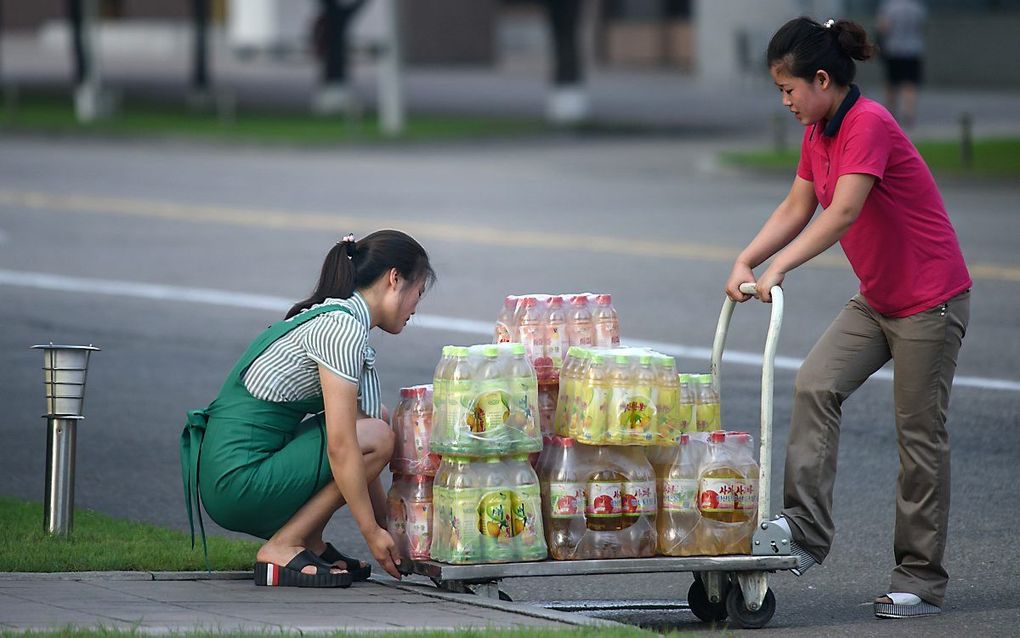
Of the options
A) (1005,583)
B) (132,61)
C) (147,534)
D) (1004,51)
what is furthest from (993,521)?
(132,61)

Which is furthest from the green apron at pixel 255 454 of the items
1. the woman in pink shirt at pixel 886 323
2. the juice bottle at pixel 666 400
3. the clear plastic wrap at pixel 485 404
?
the woman in pink shirt at pixel 886 323

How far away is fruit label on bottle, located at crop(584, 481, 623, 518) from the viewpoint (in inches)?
237

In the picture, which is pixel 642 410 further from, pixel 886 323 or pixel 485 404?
pixel 886 323

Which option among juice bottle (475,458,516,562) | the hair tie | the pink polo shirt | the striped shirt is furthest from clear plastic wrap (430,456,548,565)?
the pink polo shirt

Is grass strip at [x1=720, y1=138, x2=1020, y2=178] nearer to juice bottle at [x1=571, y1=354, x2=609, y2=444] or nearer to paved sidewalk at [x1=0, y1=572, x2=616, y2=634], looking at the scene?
juice bottle at [x1=571, y1=354, x2=609, y2=444]

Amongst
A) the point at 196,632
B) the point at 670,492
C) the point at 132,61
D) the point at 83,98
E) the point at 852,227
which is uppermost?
the point at 132,61

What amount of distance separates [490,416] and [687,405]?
765 millimetres

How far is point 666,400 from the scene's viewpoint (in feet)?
19.9

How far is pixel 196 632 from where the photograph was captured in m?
5.19

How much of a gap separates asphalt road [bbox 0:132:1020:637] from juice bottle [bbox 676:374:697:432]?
681 millimetres

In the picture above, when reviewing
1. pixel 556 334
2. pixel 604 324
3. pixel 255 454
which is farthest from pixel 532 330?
pixel 255 454

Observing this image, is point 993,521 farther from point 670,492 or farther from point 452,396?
point 452,396

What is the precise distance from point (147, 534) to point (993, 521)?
350 cm

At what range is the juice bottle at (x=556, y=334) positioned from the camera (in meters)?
6.43
